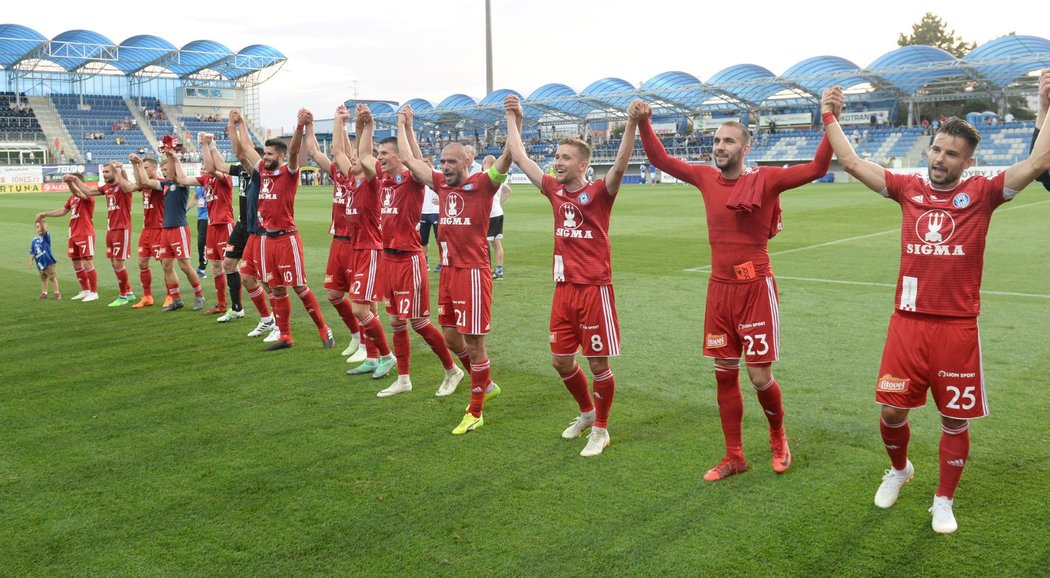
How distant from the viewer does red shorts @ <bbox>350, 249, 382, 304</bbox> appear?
7.78 metres

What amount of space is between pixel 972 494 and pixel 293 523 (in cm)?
392

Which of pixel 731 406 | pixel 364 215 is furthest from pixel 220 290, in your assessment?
pixel 731 406

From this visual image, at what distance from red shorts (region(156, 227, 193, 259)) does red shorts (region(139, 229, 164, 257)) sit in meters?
0.07

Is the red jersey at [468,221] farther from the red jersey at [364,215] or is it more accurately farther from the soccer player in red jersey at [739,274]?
the red jersey at [364,215]

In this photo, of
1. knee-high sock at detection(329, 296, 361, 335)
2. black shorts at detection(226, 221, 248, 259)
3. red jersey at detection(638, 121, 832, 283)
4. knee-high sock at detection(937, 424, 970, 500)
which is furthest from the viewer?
black shorts at detection(226, 221, 248, 259)

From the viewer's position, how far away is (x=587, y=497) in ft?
15.9

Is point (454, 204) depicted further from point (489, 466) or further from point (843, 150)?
point (843, 150)

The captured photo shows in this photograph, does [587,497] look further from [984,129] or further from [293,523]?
[984,129]

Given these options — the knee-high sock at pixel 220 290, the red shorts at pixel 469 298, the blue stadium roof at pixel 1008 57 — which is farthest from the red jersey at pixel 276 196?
the blue stadium roof at pixel 1008 57

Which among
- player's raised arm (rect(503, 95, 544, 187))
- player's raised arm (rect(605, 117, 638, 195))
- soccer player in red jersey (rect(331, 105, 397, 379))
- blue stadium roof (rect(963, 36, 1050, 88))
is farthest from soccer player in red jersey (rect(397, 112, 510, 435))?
blue stadium roof (rect(963, 36, 1050, 88))

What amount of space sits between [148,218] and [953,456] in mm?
10777

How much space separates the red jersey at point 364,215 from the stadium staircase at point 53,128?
58169mm

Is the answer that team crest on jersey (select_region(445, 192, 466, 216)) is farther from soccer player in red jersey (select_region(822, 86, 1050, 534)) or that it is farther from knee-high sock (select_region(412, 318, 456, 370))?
soccer player in red jersey (select_region(822, 86, 1050, 534))

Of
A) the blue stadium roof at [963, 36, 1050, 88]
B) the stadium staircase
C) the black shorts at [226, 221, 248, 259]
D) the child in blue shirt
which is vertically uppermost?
the blue stadium roof at [963, 36, 1050, 88]
